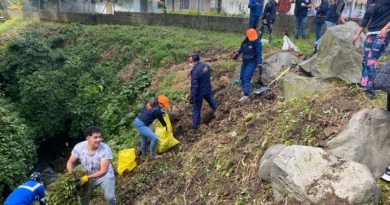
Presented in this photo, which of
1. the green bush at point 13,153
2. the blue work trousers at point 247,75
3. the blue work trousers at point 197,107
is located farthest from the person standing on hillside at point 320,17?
the green bush at point 13,153

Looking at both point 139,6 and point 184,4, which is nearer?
point 184,4

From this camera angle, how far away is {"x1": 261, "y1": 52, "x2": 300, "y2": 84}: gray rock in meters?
8.68

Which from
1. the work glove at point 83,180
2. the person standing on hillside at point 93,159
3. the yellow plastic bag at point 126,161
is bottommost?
the yellow plastic bag at point 126,161

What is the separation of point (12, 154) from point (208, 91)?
5357mm

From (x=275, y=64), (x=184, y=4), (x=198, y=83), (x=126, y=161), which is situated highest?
(x=184, y=4)

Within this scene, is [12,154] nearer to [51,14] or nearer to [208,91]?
[208,91]

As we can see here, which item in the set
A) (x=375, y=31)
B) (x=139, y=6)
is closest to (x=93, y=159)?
(x=375, y=31)

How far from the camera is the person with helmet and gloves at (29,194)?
5242 millimetres

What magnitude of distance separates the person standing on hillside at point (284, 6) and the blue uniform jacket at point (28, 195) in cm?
1188

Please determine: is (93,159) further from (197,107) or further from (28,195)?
(197,107)

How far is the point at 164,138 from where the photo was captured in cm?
752

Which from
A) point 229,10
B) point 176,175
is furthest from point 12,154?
point 229,10

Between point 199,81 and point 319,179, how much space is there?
374cm

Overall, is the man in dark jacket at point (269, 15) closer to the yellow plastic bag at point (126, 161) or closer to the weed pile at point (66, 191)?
the yellow plastic bag at point (126, 161)
